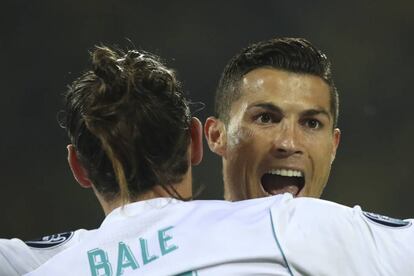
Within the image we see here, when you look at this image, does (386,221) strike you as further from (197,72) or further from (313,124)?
(197,72)

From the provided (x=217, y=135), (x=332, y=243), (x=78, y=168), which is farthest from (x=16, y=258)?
(x=217, y=135)

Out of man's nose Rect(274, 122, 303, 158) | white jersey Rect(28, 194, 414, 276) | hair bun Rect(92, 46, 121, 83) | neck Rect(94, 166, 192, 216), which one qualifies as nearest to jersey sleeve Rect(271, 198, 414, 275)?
white jersey Rect(28, 194, 414, 276)

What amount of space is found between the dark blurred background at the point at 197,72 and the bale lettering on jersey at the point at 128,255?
162 inches

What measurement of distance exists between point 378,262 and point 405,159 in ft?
15.7

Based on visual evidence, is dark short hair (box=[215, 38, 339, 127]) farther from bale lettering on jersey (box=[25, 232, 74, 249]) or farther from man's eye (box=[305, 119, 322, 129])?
bale lettering on jersey (box=[25, 232, 74, 249])

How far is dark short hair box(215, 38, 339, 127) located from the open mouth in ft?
0.82

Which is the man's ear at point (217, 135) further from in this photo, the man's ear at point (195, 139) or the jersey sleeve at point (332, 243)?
the jersey sleeve at point (332, 243)

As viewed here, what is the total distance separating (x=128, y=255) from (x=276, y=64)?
1.53 m

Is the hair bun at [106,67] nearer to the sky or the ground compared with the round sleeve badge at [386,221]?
nearer to the sky

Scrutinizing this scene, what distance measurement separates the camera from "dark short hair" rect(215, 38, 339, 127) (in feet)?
10.1

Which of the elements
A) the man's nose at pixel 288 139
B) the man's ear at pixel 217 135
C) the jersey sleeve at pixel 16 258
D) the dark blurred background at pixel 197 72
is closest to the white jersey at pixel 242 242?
the jersey sleeve at pixel 16 258

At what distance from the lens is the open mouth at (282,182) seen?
3.00m

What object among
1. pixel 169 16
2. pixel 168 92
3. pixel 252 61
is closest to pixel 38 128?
pixel 169 16

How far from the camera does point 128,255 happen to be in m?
1.70
